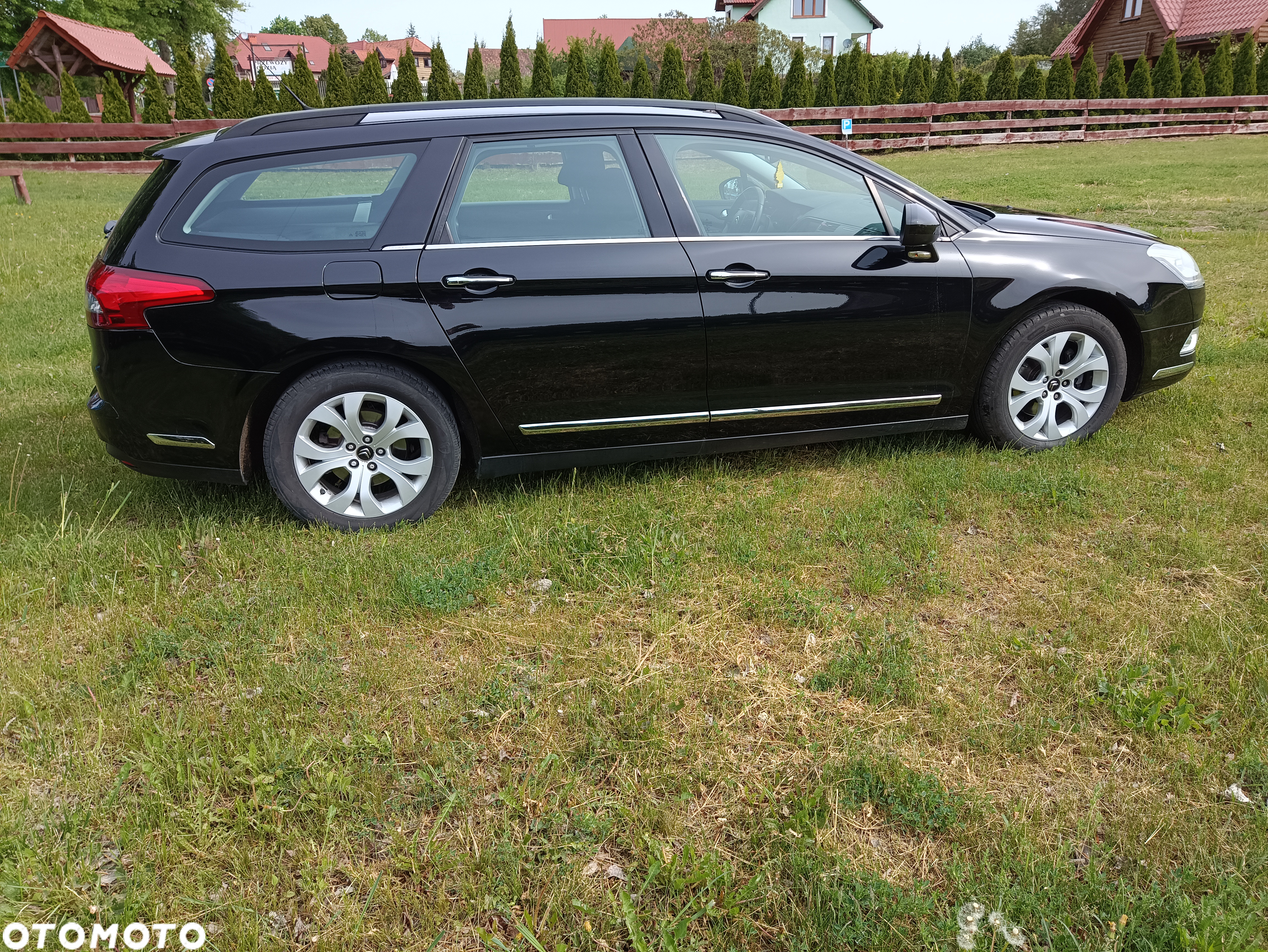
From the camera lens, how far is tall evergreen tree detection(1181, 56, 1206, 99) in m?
28.2

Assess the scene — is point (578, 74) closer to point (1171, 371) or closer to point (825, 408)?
point (1171, 371)

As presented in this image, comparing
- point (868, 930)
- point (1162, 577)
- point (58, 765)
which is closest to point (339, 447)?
point (58, 765)

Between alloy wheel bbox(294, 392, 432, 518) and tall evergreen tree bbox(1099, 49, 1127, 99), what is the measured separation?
30.4m

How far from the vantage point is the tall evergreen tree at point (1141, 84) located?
2786 centimetres

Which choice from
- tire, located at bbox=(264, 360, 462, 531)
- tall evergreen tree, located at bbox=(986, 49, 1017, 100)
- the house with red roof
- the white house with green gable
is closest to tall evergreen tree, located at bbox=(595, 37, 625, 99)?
tall evergreen tree, located at bbox=(986, 49, 1017, 100)

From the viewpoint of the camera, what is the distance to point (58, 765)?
266cm

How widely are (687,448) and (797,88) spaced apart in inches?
1012

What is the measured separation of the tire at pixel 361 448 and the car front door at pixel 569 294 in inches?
11.2

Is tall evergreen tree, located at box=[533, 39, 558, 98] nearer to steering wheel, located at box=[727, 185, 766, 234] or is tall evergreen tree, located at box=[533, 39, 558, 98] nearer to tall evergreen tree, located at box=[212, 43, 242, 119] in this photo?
tall evergreen tree, located at box=[212, 43, 242, 119]

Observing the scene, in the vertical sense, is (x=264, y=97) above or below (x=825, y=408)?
above

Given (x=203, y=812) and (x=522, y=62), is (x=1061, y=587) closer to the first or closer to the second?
(x=203, y=812)

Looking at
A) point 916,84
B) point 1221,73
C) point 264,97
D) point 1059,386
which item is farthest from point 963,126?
point 1059,386

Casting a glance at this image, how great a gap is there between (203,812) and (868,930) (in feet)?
5.67

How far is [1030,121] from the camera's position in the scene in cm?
2542
